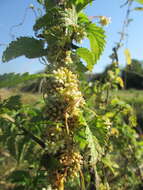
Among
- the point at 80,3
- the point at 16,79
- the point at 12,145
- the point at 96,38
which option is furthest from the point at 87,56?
the point at 12,145

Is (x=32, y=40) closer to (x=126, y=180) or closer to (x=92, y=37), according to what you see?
(x=92, y=37)

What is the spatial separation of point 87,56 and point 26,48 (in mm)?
195

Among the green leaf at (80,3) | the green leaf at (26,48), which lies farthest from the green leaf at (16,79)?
the green leaf at (80,3)

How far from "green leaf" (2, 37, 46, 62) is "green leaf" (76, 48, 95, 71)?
0.37ft

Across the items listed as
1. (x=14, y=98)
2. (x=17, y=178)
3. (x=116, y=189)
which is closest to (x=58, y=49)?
(x=14, y=98)

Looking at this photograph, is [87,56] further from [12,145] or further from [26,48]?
[12,145]

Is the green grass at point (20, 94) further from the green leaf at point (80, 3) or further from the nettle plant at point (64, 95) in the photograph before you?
the green leaf at point (80, 3)

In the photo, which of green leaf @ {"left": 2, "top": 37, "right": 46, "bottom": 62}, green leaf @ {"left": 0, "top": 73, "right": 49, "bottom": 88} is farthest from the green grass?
green leaf @ {"left": 0, "top": 73, "right": 49, "bottom": 88}

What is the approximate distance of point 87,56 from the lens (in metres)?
1.09

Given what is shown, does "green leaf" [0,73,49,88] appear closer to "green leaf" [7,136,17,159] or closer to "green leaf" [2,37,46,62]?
"green leaf" [2,37,46,62]

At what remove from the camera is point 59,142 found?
0.89 metres

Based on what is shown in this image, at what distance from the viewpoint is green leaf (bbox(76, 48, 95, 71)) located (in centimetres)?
105

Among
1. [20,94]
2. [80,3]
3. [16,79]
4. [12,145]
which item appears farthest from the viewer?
[12,145]

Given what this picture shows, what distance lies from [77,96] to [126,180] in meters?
1.93
